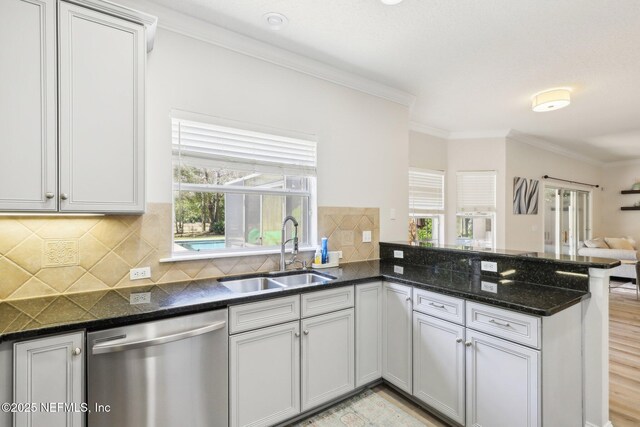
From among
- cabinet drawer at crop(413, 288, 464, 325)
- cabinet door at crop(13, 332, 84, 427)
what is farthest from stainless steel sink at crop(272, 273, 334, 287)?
cabinet door at crop(13, 332, 84, 427)

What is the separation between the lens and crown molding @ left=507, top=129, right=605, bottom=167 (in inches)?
203

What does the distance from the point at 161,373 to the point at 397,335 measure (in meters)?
1.58

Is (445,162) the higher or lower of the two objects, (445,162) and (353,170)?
the higher

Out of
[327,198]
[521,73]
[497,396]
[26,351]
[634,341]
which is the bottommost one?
[634,341]

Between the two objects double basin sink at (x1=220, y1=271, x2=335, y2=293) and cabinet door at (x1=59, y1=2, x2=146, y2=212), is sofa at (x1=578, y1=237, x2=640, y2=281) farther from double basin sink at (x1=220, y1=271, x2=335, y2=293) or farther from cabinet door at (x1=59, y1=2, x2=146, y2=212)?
cabinet door at (x1=59, y1=2, x2=146, y2=212)

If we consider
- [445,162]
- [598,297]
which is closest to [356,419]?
[598,297]

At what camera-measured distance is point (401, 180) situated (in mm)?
3543

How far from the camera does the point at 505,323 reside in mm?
1695

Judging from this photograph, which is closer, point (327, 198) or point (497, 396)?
point (497, 396)

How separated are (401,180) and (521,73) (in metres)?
1.54

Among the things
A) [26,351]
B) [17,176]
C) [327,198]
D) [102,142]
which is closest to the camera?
[26,351]

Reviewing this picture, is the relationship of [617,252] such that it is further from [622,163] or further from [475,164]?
[475,164]

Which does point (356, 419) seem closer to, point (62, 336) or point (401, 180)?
point (62, 336)

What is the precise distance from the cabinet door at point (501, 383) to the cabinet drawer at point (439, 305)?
12 centimetres
